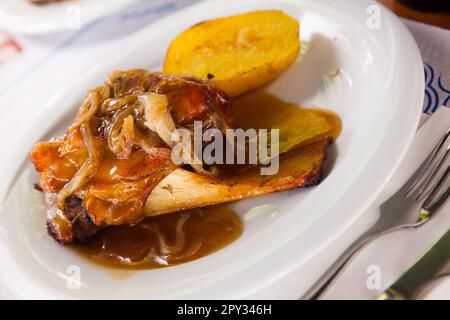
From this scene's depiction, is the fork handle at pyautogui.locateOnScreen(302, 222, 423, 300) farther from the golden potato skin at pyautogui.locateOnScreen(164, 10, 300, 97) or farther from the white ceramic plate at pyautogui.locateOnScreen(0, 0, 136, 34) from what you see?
the white ceramic plate at pyautogui.locateOnScreen(0, 0, 136, 34)

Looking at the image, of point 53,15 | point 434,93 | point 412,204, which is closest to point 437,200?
point 412,204

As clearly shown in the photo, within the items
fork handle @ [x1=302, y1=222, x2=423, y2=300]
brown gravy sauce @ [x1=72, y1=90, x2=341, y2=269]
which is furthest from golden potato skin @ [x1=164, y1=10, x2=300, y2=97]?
fork handle @ [x1=302, y1=222, x2=423, y2=300]

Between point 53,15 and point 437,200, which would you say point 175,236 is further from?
point 53,15

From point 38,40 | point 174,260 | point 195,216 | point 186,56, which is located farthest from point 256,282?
point 38,40

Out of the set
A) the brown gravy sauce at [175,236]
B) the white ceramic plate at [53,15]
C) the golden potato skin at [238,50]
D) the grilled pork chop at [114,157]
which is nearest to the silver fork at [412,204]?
the brown gravy sauce at [175,236]

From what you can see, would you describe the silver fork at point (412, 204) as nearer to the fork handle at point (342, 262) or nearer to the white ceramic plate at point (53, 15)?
the fork handle at point (342, 262)
